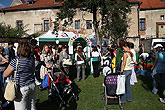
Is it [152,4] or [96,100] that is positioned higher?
[152,4]

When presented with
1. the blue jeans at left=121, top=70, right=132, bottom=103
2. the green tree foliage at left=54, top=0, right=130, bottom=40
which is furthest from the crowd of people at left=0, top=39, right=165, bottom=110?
the green tree foliage at left=54, top=0, right=130, bottom=40

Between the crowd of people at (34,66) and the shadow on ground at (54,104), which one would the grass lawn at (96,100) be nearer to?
the shadow on ground at (54,104)

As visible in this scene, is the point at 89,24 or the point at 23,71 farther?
the point at 89,24

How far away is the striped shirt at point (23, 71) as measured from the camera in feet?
8.73

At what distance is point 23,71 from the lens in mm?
2725

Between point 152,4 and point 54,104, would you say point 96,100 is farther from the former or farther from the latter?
point 152,4

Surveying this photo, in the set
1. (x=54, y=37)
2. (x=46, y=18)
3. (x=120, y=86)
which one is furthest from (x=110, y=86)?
(x=46, y=18)

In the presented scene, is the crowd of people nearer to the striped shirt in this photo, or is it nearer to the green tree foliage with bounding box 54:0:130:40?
the striped shirt

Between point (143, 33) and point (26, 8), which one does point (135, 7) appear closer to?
point (143, 33)

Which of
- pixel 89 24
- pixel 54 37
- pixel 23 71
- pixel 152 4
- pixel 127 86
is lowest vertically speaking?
pixel 127 86

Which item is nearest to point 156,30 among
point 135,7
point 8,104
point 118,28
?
point 135,7

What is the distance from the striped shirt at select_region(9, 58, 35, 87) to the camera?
266 centimetres

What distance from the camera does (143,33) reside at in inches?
1172

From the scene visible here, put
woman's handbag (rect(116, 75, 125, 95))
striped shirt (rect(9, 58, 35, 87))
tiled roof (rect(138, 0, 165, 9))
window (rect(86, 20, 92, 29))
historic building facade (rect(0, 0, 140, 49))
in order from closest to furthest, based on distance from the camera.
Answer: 1. striped shirt (rect(9, 58, 35, 87))
2. woman's handbag (rect(116, 75, 125, 95))
3. historic building facade (rect(0, 0, 140, 49))
4. window (rect(86, 20, 92, 29))
5. tiled roof (rect(138, 0, 165, 9))
